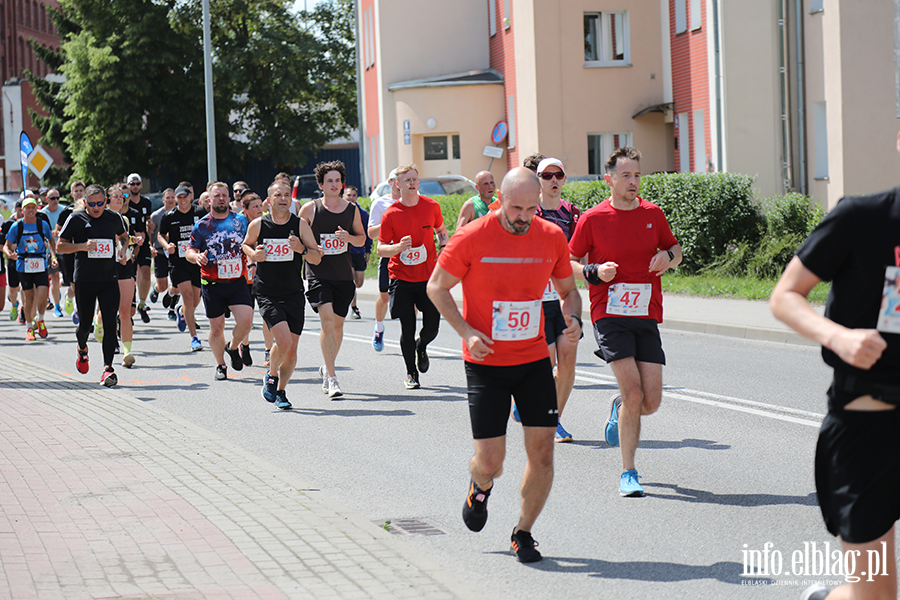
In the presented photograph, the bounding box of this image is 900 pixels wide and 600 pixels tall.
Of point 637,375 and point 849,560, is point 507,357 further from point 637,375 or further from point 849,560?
point 849,560

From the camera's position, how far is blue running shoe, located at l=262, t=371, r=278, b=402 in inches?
413

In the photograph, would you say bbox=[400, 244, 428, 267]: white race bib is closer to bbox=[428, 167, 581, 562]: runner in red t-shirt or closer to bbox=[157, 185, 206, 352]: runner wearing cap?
bbox=[157, 185, 206, 352]: runner wearing cap

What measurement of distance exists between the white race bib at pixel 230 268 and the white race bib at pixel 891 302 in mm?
9138

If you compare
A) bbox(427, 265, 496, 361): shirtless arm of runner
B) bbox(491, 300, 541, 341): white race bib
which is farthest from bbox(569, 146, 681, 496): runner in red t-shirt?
bbox(427, 265, 496, 361): shirtless arm of runner

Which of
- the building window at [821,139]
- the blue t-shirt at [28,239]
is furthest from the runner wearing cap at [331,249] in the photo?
the building window at [821,139]

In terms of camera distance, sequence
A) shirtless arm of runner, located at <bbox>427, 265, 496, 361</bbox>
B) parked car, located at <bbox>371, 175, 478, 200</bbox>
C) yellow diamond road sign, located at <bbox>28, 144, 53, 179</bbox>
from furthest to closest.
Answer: parked car, located at <bbox>371, 175, 478, 200</bbox>
yellow diamond road sign, located at <bbox>28, 144, 53, 179</bbox>
shirtless arm of runner, located at <bbox>427, 265, 496, 361</bbox>

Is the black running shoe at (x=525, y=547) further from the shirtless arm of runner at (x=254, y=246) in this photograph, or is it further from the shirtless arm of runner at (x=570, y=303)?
the shirtless arm of runner at (x=254, y=246)

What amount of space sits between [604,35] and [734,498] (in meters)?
30.0

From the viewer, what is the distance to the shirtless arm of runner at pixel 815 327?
3.19 meters

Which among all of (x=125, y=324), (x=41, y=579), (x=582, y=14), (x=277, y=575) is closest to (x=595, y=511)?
(x=277, y=575)

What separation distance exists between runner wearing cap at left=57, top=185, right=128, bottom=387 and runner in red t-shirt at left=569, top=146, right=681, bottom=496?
246 inches

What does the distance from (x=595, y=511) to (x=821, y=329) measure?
342 centimetres

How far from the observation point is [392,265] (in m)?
11.1

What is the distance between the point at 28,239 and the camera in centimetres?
1755
